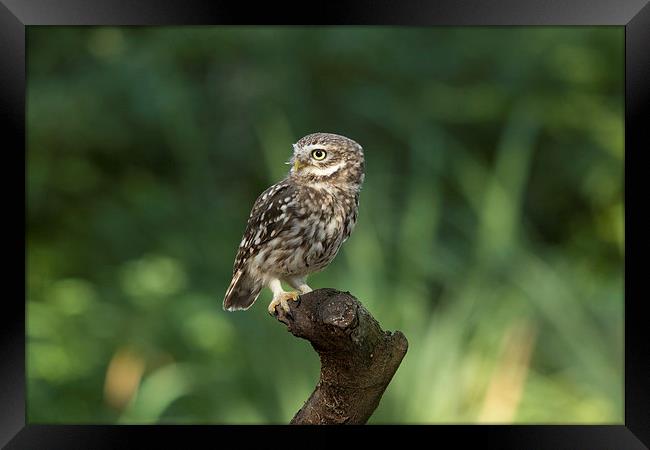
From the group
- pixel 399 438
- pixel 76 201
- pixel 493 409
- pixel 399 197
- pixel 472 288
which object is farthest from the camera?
pixel 76 201

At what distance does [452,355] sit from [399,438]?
1540 millimetres

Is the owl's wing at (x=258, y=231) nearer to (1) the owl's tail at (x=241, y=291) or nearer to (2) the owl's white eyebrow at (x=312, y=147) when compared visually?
(1) the owl's tail at (x=241, y=291)

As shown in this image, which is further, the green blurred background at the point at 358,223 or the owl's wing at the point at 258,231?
the green blurred background at the point at 358,223

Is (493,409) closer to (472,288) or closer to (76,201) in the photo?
(472,288)

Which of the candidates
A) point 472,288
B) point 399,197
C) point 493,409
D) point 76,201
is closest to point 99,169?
point 76,201

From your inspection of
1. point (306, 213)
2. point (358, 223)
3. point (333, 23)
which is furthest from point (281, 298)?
point (358, 223)

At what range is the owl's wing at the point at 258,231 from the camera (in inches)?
152

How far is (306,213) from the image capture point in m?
3.83

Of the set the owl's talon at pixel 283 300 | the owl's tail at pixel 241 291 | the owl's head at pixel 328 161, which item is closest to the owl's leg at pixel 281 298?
the owl's talon at pixel 283 300

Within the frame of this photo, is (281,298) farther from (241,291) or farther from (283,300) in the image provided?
(241,291)

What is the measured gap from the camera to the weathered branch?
3.38 meters

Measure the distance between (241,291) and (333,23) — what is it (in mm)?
1106

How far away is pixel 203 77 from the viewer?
23.4 feet

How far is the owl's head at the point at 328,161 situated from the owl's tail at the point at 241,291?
0.44 m
